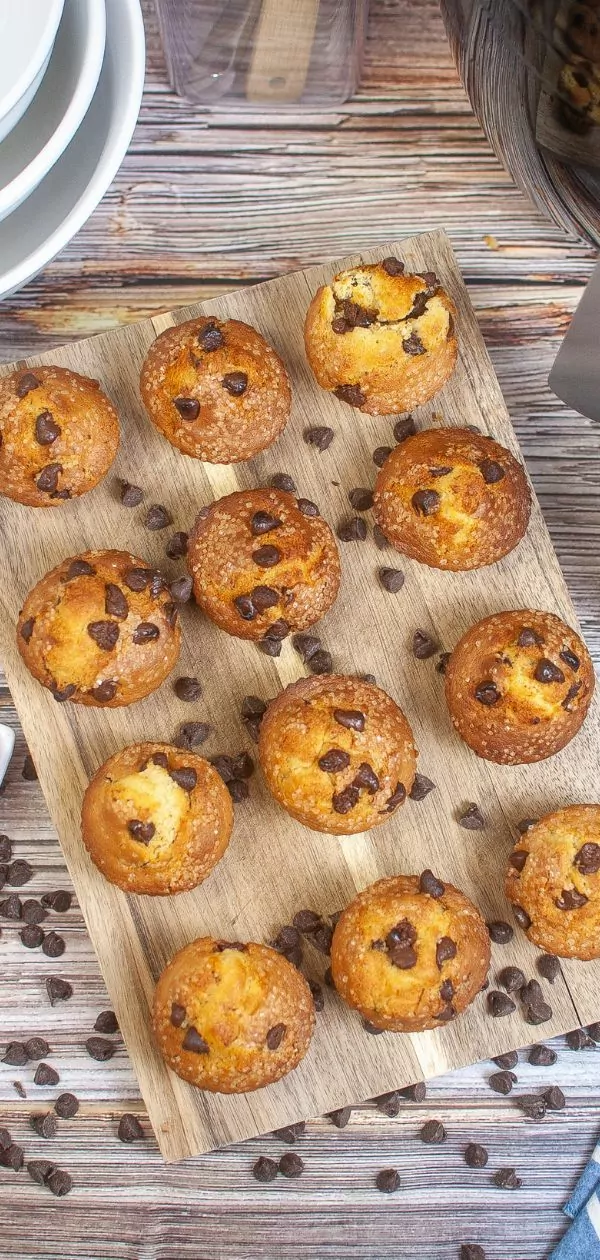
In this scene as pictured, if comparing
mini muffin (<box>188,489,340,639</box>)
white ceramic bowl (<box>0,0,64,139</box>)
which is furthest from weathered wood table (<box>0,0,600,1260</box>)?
white ceramic bowl (<box>0,0,64,139</box>)

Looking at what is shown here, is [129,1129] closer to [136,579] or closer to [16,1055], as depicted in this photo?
[16,1055]

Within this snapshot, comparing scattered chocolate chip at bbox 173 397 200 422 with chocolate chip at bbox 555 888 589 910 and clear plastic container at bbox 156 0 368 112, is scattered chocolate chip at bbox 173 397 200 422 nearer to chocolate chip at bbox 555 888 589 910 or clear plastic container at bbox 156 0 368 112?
clear plastic container at bbox 156 0 368 112

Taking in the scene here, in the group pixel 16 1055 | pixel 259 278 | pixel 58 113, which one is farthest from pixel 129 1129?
pixel 58 113

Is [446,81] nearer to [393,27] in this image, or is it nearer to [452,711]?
[393,27]

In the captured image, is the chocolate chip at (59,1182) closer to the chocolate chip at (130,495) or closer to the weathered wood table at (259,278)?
the weathered wood table at (259,278)

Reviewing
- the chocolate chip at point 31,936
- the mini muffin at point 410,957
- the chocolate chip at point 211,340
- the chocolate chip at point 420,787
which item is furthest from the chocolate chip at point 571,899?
the chocolate chip at point 211,340

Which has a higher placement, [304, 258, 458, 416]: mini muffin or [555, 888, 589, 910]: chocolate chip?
[304, 258, 458, 416]: mini muffin

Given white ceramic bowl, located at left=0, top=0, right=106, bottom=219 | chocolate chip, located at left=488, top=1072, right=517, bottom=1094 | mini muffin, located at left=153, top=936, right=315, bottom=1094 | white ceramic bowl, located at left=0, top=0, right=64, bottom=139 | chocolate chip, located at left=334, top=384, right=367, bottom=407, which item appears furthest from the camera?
chocolate chip, located at left=488, top=1072, right=517, bottom=1094

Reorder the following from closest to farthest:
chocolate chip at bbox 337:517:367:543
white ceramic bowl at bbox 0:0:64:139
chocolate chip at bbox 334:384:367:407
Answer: white ceramic bowl at bbox 0:0:64:139
chocolate chip at bbox 334:384:367:407
chocolate chip at bbox 337:517:367:543
